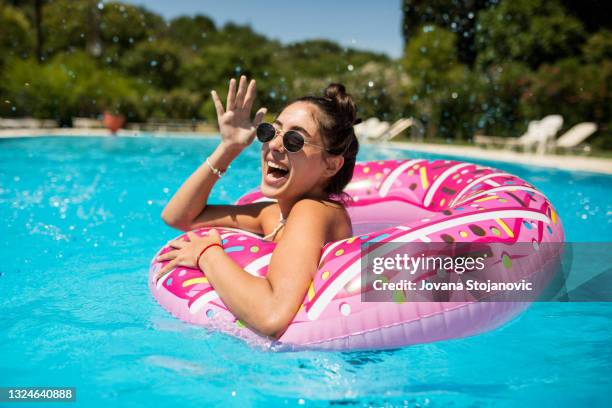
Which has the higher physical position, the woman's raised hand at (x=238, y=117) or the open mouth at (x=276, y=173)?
the woman's raised hand at (x=238, y=117)

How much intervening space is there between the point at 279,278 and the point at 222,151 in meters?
0.88

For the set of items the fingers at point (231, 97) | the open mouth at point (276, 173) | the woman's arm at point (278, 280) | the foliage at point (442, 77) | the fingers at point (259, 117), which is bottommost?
the woman's arm at point (278, 280)

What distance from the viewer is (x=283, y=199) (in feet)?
8.63

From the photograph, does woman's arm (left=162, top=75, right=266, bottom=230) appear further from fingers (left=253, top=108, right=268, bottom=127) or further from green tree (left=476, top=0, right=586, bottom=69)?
green tree (left=476, top=0, right=586, bottom=69)

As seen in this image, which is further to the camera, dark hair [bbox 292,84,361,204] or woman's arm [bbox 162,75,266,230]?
woman's arm [bbox 162,75,266,230]

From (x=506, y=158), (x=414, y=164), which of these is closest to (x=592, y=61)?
(x=506, y=158)

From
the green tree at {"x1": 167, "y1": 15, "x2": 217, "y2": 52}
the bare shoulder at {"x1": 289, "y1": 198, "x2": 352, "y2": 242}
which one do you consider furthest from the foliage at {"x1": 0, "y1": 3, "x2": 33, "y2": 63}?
the bare shoulder at {"x1": 289, "y1": 198, "x2": 352, "y2": 242}

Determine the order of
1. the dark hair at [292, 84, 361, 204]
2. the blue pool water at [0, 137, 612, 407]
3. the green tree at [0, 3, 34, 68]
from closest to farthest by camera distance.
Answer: the blue pool water at [0, 137, 612, 407] < the dark hair at [292, 84, 361, 204] < the green tree at [0, 3, 34, 68]

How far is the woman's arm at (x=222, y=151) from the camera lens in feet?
8.94

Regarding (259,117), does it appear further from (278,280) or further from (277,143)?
(278,280)

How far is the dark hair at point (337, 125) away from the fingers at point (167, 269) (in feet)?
2.73

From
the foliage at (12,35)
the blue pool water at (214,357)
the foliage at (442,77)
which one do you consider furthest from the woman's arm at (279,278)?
the foliage at (12,35)

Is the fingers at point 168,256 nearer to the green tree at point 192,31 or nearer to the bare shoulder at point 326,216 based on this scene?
the bare shoulder at point 326,216

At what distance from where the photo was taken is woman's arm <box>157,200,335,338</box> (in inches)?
87.4
